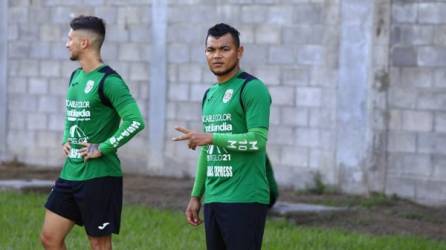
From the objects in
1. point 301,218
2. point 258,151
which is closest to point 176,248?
point 301,218

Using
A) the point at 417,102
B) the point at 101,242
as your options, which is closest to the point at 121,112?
the point at 101,242

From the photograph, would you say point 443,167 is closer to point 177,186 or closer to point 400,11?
point 400,11

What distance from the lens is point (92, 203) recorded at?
297 inches

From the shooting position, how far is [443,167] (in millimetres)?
12719

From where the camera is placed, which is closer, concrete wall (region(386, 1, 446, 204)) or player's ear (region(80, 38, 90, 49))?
player's ear (region(80, 38, 90, 49))

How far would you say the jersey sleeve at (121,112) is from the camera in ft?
24.3

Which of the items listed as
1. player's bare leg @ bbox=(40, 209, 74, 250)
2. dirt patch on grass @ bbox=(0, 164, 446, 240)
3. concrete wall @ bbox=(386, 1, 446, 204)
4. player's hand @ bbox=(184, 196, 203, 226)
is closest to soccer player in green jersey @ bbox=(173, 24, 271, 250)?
player's hand @ bbox=(184, 196, 203, 226)

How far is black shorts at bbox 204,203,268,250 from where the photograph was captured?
6484 millimetres

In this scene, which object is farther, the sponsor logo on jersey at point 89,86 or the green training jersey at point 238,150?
the sponsor logo on jersey at point 89,86

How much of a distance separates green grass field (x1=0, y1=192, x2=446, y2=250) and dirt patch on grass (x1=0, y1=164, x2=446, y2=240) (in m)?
0.57

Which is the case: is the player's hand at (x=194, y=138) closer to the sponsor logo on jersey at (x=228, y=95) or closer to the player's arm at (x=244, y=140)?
the player's arm at (x=244, y=140)

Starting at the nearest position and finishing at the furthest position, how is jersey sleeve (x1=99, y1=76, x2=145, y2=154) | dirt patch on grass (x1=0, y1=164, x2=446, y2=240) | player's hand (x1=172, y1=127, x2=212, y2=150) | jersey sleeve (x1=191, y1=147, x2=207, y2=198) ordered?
player's hand (x1=172, y1=127, x2=212, y2=150) < jersey sleeve (x1=191, y1=147, x2=207, y2=198) < jersey sleeve (x1=99, y1=76, x2=145, y2=154) < dirt patch on grass (x1=0, y1=164, x2=446, y2=240)

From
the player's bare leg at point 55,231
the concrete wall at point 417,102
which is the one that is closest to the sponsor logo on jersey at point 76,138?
the player's bare leg at point 55,231

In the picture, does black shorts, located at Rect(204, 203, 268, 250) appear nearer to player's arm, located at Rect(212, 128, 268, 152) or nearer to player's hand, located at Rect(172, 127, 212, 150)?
player's arm, located at Rect(212, 128, 268, 152)
